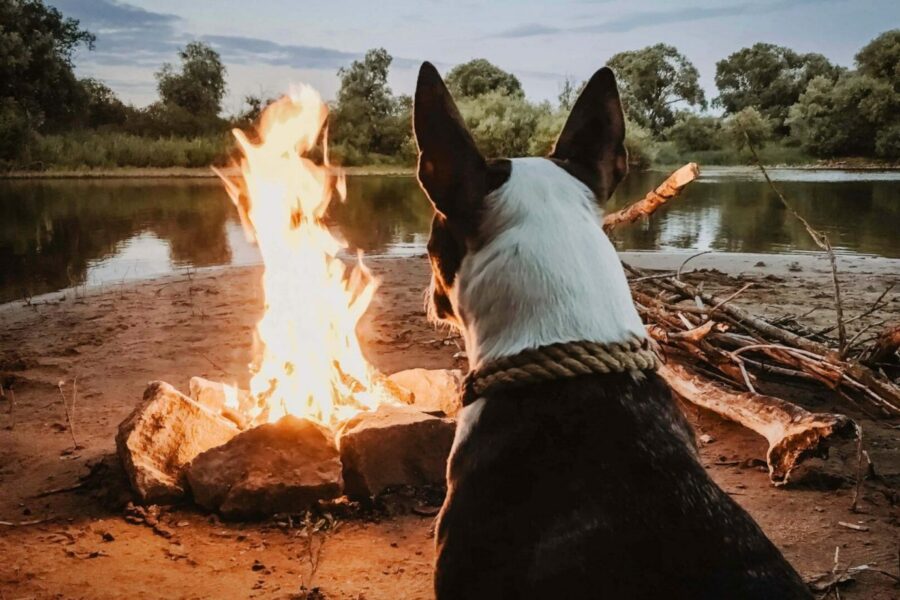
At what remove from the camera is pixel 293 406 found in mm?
5031

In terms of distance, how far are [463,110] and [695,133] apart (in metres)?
33.8

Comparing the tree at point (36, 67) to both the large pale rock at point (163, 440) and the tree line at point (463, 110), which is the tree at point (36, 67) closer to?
the tree line at point (463, 110)

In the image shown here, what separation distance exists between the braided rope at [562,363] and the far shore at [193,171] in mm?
35322

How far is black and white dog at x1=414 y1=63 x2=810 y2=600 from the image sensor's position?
5.76 ft

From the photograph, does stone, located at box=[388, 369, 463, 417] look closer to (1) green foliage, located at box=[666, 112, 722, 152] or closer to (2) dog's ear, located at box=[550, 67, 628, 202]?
(2) dog's ear, located at box=[550, 67, 628, 202]

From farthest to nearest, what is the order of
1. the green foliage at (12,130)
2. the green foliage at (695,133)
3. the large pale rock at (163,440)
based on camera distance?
the green foliage at (695,133) < the green foliage at (12,130) < the large pale rock at (163,440)

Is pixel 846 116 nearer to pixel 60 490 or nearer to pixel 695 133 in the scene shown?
pixel 695 133

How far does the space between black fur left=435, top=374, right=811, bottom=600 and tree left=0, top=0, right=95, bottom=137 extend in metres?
44.0

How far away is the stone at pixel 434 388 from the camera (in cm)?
538

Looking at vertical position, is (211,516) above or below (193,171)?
below

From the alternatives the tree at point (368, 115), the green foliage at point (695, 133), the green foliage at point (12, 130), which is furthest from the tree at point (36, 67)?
the green foliage at point (695, 133)

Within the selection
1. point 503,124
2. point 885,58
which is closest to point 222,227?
point 503,124

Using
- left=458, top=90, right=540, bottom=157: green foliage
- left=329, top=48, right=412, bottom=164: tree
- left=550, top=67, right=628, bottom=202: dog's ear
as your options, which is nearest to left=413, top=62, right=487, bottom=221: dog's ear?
left=550, top=67, right=628, bottom=202: dog's ear

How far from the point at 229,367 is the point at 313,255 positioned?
2329 millimetres
